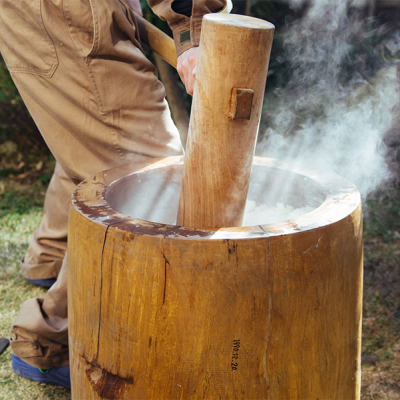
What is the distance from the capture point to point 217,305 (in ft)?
3.83

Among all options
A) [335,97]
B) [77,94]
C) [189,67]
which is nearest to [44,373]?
[77,94]

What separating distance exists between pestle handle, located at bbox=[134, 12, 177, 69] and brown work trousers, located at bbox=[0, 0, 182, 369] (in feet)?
0.27

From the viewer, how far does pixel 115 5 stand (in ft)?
6.27

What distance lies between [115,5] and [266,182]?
0.94 m

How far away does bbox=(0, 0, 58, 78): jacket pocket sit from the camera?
190cm

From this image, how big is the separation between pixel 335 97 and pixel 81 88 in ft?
7.29

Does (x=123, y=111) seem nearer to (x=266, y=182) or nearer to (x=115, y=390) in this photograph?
(x=266, y=182)

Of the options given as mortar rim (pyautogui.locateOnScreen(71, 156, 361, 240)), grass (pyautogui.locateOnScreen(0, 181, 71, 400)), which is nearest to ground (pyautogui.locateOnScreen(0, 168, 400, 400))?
grass (pyautogui.locateOnScreen(0, 181, 71, 400))

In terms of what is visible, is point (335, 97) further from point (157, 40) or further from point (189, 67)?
point (189, 67)

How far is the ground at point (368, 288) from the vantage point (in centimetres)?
218

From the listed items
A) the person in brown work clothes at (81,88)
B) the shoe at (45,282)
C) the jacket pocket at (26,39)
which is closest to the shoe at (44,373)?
the person in brown work clothes at (81,88)

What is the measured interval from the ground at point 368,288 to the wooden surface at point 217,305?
972 millimetres

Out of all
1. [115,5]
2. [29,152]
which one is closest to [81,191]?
[115,5]

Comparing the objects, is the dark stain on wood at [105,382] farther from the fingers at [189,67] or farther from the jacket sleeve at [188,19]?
the jacket sleeve at [188,19]
